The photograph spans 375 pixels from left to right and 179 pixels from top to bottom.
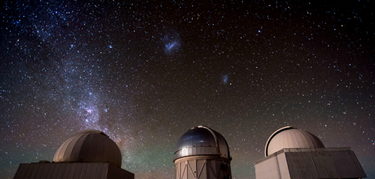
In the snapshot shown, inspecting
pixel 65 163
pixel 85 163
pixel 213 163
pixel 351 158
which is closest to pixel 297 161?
pixel 351 158

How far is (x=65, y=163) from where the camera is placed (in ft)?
38.6

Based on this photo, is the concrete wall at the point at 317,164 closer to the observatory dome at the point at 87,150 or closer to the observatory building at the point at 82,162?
the observatory building at the point at 82,162

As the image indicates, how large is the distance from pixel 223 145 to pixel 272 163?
5678mm

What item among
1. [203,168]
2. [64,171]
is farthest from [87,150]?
[203,168]

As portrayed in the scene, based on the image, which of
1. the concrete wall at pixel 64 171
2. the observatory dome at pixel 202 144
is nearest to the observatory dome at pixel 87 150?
the concrete wall at pixel 64 171

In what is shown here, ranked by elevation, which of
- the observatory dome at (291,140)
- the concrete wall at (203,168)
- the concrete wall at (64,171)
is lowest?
the concrete wall at (64,171)

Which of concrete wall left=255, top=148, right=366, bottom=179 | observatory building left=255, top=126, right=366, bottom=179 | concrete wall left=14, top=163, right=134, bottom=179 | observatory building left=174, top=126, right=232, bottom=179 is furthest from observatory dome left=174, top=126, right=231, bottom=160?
concrete wall left=14, top=163, right=134, bottom=179

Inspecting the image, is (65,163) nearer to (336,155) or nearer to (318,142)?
(336,155)

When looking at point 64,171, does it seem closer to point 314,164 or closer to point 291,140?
point 314,164

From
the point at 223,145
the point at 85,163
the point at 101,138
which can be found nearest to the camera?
the point at 85,163

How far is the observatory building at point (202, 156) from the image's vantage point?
55.2ft

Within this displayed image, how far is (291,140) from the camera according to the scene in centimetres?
1526

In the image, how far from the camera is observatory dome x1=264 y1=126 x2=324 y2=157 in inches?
583

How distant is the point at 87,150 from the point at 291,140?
613 inches
